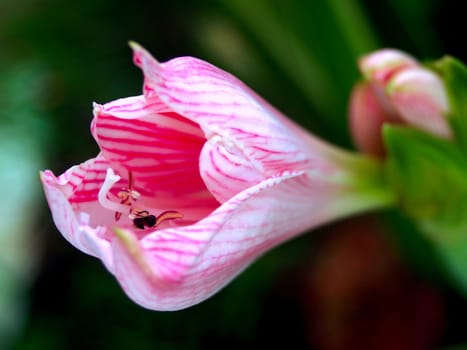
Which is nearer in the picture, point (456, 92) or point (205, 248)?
point (205, 248)

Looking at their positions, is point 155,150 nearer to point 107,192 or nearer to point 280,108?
point 107,192

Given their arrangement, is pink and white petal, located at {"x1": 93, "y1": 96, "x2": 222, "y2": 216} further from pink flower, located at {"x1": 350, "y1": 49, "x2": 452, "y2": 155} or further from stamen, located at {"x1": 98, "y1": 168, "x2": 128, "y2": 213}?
pink flower, located at {"x1": 350, "y1": 49, "x2": 452, "y2": 155}

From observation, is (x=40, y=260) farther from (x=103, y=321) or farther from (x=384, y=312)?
(x=384, y=312)

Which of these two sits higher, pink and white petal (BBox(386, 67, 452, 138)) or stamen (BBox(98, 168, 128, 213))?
stamen (BBox(98, 168, 128, 213))

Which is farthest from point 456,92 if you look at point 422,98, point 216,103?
point 216,103

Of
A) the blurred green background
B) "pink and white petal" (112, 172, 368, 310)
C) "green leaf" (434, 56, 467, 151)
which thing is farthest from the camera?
the blurred green background

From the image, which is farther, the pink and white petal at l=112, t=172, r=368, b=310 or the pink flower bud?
the pink flower bud

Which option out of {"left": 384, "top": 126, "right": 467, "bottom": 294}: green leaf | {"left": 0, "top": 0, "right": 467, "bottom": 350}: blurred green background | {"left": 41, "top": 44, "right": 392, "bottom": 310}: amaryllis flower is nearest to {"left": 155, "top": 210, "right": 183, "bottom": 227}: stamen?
{"left": 41, "top": 44, "right": 392, "bottom": 310}: amaryllis flower
